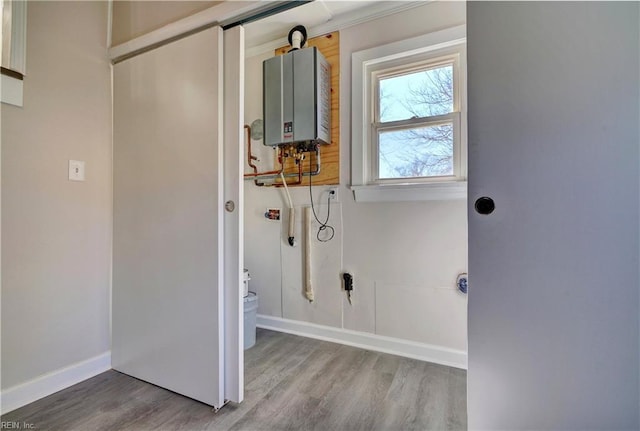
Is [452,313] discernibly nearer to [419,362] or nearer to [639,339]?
[419,362]

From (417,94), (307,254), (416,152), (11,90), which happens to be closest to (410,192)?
(416,152)

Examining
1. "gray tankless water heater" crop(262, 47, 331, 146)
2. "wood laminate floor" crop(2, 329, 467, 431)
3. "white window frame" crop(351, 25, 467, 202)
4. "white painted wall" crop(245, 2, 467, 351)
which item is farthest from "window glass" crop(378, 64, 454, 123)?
"wood laminate floor" crop(2, 329, 467, 431)

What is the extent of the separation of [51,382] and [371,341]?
6.32 ft

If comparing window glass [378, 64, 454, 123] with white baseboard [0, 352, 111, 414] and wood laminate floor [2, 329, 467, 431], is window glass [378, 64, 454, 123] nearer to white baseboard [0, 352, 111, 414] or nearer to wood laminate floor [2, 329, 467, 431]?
wood laminate floor [2, 329, 467, 431]

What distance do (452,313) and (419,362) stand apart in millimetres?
403

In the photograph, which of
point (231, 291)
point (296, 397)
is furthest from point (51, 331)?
point (296, 397)

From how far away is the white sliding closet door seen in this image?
1.42 meters

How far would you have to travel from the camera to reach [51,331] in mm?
1538

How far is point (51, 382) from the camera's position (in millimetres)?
1514

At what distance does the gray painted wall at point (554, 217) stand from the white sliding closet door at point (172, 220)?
3.75 ft

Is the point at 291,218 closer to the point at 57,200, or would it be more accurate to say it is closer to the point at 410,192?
the point at 410,192

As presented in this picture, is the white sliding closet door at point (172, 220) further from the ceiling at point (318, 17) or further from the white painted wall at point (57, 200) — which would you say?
the ceiling at point (318, 17)

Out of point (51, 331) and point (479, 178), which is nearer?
point (479, 178)

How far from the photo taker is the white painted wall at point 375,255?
190cm
